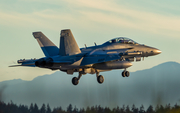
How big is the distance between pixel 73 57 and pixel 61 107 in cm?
1703

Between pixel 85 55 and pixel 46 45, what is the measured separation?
564 cm

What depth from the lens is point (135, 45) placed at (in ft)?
125

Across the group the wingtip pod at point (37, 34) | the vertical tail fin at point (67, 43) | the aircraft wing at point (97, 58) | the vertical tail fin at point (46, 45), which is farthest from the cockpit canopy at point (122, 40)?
the wingtip pod at point (37, 34)

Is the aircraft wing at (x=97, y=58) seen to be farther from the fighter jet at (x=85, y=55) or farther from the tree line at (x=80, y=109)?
the tree line at (x=80, y=109)

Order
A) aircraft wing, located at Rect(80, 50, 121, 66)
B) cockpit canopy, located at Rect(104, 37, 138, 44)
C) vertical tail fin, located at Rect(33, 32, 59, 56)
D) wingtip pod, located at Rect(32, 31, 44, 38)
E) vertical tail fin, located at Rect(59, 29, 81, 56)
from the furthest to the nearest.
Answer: wingtip pod, located at Rect(32, 31, 44, 38) → cockpit canopy, located at Rect(104, 37, 138, 44) → vertical tail fin, located at Rect(33, 32, 59, 56) → aircraft wing, located at Rect(80, 50, 121, 66) → vertical tail fin, located at Rect(59, 29, 81, 56)

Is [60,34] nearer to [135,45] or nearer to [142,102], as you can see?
[135,45]

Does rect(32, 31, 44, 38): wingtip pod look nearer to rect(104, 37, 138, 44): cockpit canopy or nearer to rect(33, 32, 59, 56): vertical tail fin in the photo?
rect(33, 32, 59, 56): vertical tail fin

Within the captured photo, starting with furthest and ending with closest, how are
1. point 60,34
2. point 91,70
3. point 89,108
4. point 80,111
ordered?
point 80,111 → point 89,108 → point 91,70 → point 60,34

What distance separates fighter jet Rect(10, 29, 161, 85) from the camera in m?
32.0

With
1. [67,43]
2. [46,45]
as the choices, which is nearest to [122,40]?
[67,43]

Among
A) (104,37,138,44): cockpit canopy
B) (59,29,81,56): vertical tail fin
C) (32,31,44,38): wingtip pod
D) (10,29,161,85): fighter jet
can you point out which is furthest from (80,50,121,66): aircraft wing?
(32,31,44,38): wingtip pod

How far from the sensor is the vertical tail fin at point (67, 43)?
32.0 metres

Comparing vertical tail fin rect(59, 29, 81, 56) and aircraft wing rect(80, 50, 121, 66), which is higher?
vertical tail fin rect(59, 29, 81, 56)

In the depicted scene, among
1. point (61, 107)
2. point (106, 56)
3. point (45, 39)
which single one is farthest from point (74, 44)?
point (61, 107)
